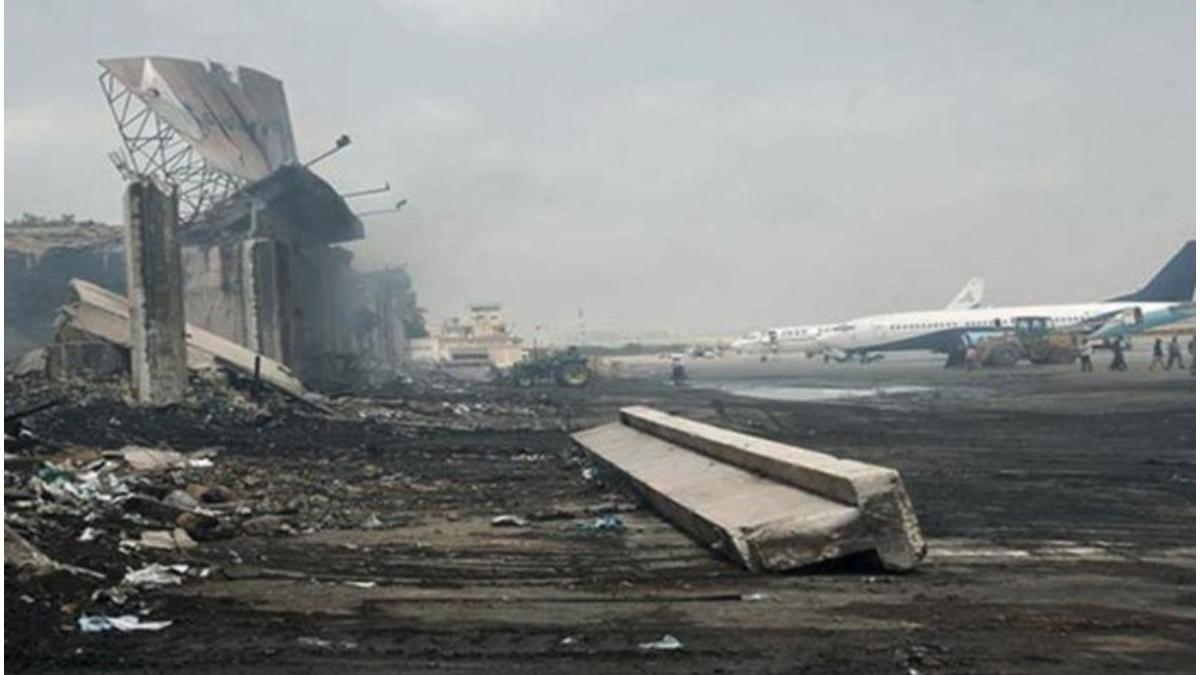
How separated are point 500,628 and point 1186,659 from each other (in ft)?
9.72

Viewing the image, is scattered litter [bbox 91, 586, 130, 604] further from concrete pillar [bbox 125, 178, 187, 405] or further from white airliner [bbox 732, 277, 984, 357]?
white airliner [bbox 732, 277, 984, 357]

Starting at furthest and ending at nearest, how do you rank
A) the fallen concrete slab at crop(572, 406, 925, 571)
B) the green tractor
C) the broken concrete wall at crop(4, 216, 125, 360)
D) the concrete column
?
the green tractor → the broken concrete wall at crop(4, 216, 125, 360) → the concrete column → the fallen concrete slab at crop(572, 406, 925, 571)

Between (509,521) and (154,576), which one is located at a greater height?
(154,576)

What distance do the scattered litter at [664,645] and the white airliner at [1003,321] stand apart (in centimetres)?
4172

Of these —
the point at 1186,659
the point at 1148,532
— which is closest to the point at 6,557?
the point at 1186,659

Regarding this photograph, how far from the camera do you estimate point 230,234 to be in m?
29.2

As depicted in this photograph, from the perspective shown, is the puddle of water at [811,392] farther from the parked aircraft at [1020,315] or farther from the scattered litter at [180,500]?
the scattered litter at [180,500]

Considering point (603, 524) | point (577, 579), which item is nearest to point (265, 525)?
point (603, 524)

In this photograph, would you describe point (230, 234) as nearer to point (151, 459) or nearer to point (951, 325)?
point (151, 459)

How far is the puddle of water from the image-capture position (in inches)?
1142

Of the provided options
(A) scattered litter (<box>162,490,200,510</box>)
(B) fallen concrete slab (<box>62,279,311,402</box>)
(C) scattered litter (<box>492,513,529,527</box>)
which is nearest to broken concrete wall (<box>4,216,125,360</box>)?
(B) fallen concrete slab (<box>62,279,311,402</box>)

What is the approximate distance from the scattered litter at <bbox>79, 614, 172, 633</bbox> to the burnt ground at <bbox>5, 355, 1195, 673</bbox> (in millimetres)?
81

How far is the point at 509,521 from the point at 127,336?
14965 mm

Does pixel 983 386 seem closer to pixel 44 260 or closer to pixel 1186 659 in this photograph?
pixel 44 260
